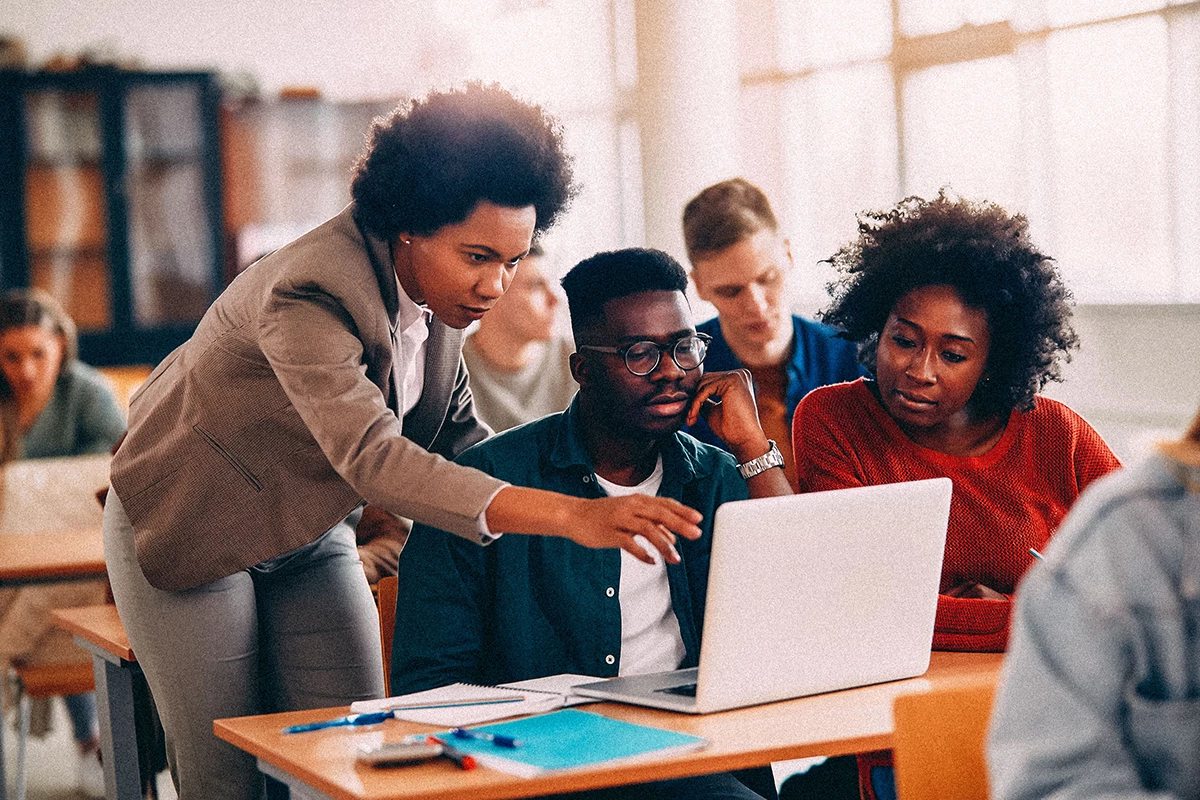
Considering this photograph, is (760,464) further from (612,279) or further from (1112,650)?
(1112,650)

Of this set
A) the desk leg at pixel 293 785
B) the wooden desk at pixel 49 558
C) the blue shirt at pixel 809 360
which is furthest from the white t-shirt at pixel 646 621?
the wooden desk at pixel 49 558

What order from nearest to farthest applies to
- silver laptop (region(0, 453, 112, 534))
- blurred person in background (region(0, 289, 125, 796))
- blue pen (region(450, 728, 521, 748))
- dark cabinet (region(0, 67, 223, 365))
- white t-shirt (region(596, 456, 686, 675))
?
1. blue pen (region(450, 728, 521, 748))
2. white t-shirt (region(596, 456, 686, 675))
3. silver laptop (region(0, 453, 112, 534))
4. blurred person in background (region(0, 289, 125, 796))
5. dark cabinet (region(0, 67, 223, 365))

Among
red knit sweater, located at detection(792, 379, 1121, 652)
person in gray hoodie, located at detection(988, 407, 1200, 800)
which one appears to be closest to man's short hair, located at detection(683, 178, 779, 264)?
red knit sweater, located at detection(792, 379, 1121, 652)

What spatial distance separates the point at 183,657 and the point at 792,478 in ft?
4.50

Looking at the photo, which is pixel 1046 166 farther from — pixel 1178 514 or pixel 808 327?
pixel 1178 514

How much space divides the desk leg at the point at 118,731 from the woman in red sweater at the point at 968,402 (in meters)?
1.27

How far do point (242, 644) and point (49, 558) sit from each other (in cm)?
150

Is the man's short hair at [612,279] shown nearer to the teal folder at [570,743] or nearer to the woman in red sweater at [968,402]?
the woman in red sweater at [968,402]

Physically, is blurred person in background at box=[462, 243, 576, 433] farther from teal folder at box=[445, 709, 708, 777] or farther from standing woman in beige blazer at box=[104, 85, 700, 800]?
teal folder at box=[445, 709, 708, 777]

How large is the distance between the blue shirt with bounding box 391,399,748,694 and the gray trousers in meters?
0.31

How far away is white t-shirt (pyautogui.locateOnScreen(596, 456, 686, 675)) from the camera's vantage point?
1.95 m

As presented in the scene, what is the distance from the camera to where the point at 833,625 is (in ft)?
5.48

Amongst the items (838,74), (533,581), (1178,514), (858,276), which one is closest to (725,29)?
(838,74)

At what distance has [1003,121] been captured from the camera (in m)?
5.48
